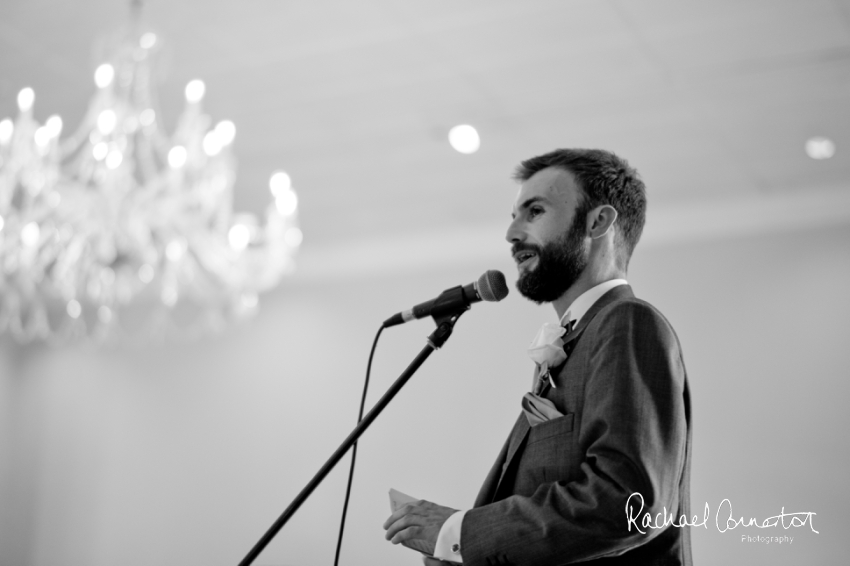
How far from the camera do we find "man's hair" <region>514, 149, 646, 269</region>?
1.73m

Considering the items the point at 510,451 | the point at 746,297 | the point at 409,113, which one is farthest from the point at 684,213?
the point at 510,451

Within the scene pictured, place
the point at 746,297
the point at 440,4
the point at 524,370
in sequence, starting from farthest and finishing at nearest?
the point at 524,370, the point at 746,297, the point at 440,4

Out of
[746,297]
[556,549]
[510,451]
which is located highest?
[746,297]

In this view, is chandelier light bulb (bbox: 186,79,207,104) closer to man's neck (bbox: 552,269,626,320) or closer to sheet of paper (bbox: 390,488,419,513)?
man's neck (bbox: 552,269,626,320)

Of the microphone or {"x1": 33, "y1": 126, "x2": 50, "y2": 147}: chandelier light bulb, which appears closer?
the microphone

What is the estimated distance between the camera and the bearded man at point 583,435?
1254mm

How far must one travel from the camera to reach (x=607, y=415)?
1287mm

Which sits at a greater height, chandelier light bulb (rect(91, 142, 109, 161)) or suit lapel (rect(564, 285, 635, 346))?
chandelier light bulb (rect(91, 142, 109, 161))

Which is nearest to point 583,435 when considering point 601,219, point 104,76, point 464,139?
point 601,219

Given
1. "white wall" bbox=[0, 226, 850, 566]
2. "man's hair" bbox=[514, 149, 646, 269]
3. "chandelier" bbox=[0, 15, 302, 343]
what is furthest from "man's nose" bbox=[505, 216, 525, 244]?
"white wall" bbox=[0, 226, 850, 566]

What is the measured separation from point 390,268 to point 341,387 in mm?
1003

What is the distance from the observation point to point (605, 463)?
126 centimetres

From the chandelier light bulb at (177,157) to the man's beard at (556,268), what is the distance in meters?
2.18

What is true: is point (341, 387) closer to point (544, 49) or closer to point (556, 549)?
point (544, 49)
